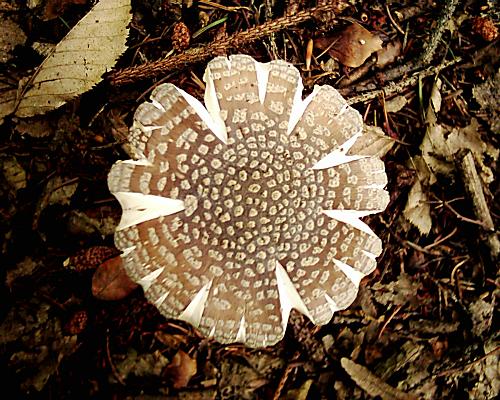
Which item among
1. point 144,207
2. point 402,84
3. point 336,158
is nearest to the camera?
point 144,207

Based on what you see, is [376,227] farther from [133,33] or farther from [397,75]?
[133,33]

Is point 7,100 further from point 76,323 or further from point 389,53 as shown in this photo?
point 389,53

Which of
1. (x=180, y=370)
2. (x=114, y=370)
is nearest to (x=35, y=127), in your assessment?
(x=114, y=370)

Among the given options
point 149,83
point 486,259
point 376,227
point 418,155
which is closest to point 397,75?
point 418,155

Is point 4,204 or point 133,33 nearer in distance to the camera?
point 4,204

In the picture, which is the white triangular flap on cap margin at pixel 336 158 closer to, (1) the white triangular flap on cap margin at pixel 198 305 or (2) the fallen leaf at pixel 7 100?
(1) the white triangular flap on cap margin at pixel 198 305

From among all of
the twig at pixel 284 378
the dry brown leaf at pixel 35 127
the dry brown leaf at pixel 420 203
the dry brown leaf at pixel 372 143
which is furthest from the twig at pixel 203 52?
the twig at pixel 284 378

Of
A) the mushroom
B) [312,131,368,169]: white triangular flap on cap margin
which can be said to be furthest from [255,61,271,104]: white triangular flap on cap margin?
[312,131,368,169]: white triangular flap on cap margin
